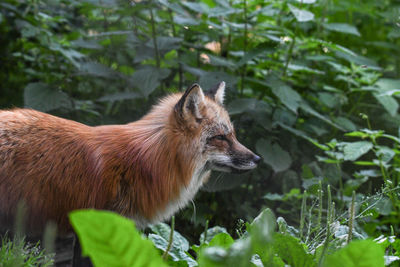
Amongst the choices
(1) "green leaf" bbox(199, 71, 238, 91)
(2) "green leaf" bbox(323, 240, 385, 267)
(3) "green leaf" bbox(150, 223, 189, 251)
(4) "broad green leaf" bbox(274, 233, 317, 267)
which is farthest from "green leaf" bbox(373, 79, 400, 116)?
(2) "green leaf" bbox(323, 240, 385, 267)

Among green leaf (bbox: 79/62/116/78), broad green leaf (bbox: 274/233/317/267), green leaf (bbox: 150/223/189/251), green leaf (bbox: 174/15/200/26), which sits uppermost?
green leaf (bbox: 174/15/200/26)

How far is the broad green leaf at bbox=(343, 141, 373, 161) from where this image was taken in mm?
3455

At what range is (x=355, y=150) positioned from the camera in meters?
3.51

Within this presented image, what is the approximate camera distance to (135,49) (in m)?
4.61

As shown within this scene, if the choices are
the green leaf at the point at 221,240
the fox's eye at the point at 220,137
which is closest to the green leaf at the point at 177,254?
the green leaf at the point at 221,240

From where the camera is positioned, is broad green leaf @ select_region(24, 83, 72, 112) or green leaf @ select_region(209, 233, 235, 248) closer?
green leaf @ select_region(209, 233, 235, 248)

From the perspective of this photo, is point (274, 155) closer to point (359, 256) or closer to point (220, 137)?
point (220, 137)

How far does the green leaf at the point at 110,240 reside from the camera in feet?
4.16

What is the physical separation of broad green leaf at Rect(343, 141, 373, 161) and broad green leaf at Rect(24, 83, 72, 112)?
243 cm

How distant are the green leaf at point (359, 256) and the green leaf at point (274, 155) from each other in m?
2.36

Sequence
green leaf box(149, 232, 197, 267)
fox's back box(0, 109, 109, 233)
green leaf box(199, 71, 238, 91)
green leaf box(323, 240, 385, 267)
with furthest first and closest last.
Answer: green leaf box(199, 71, 238, 91) < fox's back box(0, 109, 109, 233) < green leaf box(149, 232, 197, 267) < green leaf box(323, 240, 385, 267)

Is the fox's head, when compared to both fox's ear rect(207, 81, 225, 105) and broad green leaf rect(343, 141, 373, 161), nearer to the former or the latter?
fox's ear rect(207, 81, 225, 105)

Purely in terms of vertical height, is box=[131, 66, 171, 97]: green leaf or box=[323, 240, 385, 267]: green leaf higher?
box=[323, 240, 385, 267]: green leaf

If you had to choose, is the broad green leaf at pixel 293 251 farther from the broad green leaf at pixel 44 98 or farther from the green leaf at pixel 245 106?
the broad green leaf at pixel 44 98
